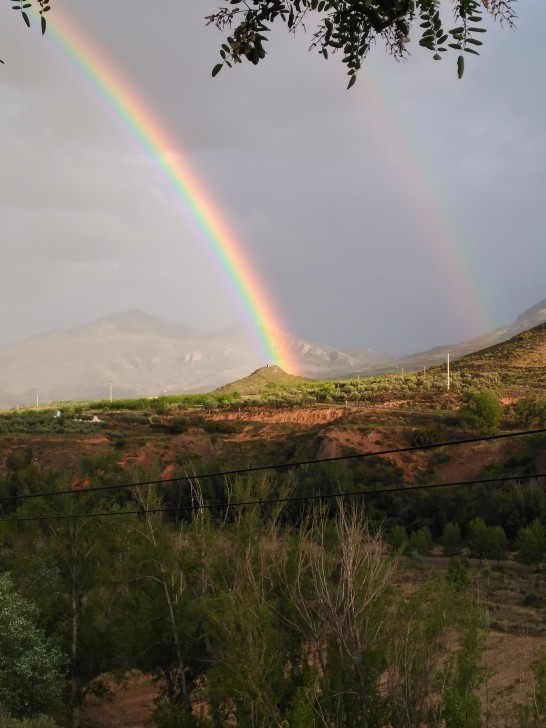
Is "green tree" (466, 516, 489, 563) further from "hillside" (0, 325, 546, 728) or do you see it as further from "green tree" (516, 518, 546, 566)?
"green tree" (516, 518, 546, 566)

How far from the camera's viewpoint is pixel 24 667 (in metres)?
21.5

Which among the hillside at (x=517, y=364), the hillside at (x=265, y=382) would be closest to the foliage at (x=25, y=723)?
the hillside at (x=517, y=364)

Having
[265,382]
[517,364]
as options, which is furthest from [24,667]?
[265,382]

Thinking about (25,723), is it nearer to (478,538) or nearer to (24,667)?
(24,667)

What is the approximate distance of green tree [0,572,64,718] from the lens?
2169 cm

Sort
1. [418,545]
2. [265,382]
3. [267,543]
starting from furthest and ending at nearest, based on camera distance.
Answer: [265,382] < [418,545] < [267,543]

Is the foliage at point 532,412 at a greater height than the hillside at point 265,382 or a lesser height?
lesser

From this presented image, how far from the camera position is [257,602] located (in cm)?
1872

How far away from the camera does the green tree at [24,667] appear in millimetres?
21688

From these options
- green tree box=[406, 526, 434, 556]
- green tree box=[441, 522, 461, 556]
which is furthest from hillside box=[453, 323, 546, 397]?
green tree box=[406, 526, 434, 556]

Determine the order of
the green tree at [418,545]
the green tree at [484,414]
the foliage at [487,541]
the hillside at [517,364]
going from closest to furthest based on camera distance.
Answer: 1. the foliage at [487,541]
2. the green tree at [418,545]
3. the green tree at [484,414]
4. the hillside at [517,364]

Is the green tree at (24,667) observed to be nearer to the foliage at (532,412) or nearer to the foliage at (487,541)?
the foliage at (487,541)

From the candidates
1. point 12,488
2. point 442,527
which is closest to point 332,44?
point 442,527

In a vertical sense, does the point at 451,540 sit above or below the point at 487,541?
below
